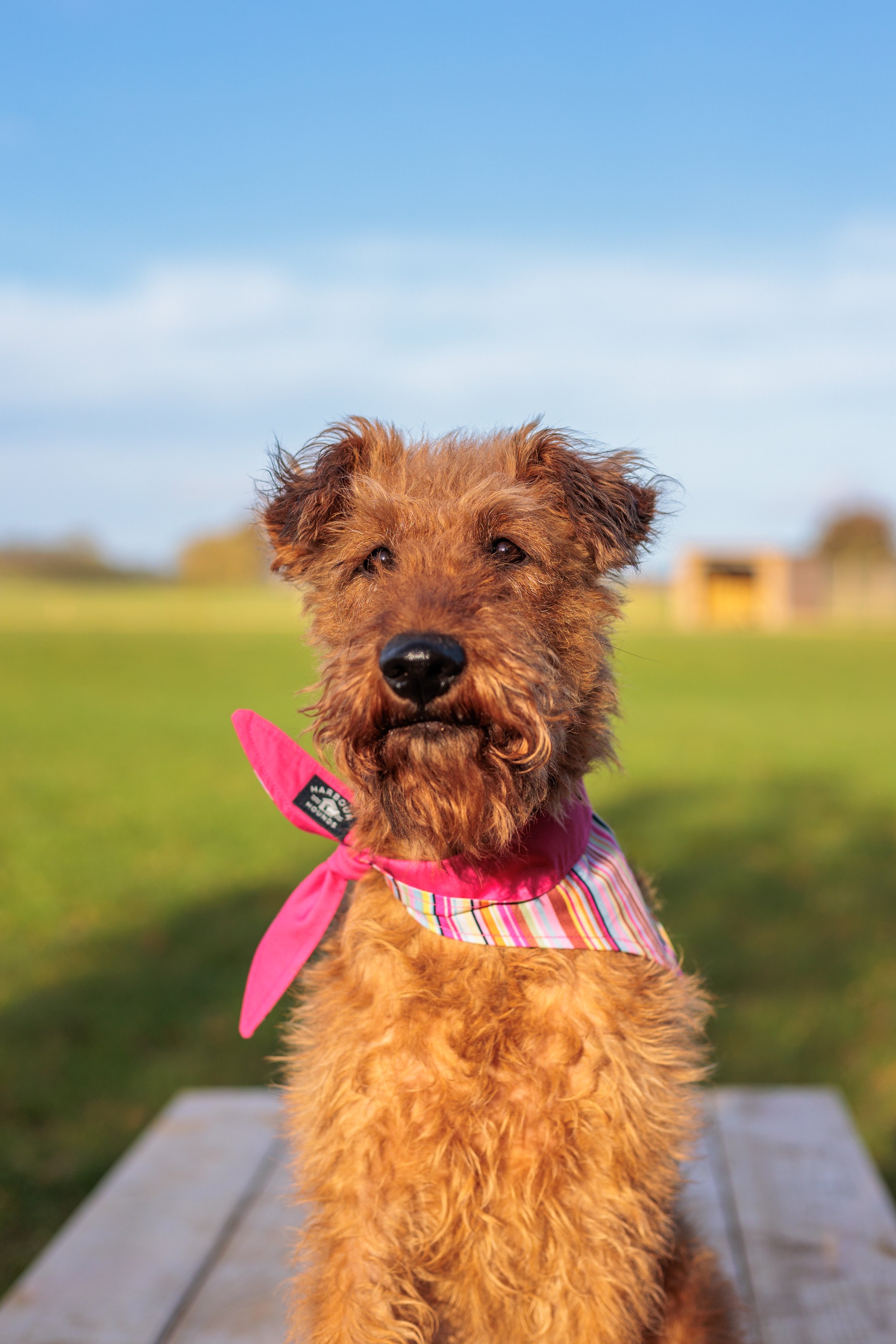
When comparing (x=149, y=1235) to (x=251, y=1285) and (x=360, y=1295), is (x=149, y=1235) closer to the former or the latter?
(x=251, y=1285)

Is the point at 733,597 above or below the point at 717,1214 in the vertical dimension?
below

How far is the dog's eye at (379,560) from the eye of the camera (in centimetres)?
236

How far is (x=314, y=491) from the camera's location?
2.49 meters

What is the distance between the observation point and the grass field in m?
5.37

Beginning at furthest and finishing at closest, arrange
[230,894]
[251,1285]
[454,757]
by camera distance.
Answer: [230,894] → [251,1285] → [454,757]

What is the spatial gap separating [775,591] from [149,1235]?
171 ft

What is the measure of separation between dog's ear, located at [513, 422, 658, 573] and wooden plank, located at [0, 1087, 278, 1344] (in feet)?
7.20

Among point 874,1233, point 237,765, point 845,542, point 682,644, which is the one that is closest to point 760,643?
point 682,644

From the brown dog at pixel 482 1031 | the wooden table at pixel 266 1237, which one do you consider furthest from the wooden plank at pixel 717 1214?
the brown dog at pixel 482 1031

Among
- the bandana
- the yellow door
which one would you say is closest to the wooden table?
the bandana

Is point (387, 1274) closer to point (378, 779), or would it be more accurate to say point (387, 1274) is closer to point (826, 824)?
point (378, 779)

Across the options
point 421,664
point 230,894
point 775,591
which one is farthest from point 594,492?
point 775,591

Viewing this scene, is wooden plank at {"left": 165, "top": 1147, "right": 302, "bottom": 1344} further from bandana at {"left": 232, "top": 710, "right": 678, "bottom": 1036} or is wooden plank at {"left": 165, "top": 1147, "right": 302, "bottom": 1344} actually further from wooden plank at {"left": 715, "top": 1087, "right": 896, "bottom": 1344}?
wooden plank at {"left": 715, "top": 1087, "right": 896, "bottom": 1344}

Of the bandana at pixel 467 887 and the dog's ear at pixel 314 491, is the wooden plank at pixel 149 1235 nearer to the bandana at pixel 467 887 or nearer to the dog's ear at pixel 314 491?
the bandana at pixel 467 887
